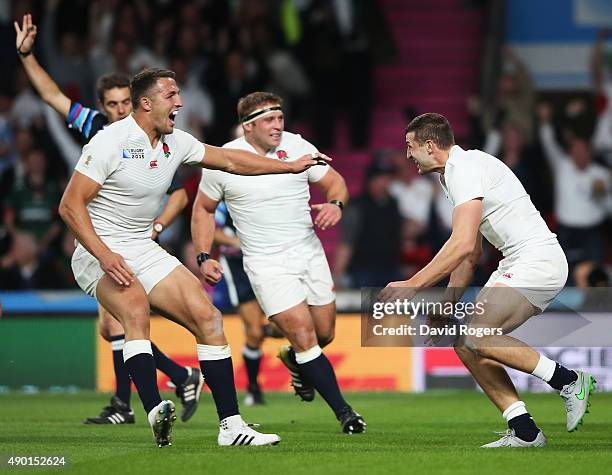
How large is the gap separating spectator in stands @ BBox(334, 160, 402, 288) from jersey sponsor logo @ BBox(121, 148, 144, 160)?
8069 mm

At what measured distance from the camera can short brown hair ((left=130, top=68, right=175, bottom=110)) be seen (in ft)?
29.9

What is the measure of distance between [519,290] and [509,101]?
990cm

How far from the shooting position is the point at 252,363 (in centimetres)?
1327

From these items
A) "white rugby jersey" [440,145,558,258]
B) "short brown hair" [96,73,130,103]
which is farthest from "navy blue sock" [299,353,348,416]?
"short brown hair" [96,73,130,103]

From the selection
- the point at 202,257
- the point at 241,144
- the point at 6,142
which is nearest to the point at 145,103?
the point at 202,257

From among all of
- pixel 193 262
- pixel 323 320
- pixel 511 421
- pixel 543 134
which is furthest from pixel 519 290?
pixel 543 134

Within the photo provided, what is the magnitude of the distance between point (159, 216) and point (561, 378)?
3.55 meters

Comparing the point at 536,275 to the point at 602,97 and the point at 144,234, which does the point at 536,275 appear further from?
the point at 602,97

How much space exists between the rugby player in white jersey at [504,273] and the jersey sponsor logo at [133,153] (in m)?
1.68

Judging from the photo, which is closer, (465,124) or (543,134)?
(543,134)

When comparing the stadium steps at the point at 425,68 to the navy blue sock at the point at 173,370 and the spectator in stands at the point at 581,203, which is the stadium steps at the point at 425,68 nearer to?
the spectator in stands at the point at 581,203

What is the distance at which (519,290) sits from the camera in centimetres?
880

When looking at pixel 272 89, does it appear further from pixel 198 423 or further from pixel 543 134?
pixel 198 423

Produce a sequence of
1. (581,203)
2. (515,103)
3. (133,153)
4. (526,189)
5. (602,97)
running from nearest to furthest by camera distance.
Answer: (133,153), (526,189), (581,203), (515,103), (602,97)
